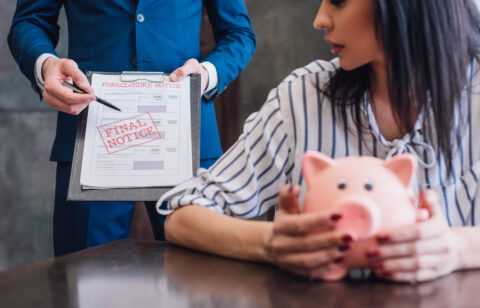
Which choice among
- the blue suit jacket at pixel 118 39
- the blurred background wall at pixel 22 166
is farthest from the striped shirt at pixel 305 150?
the blurred background wall at pixel 22 166

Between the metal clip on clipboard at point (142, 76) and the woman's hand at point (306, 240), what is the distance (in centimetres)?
78

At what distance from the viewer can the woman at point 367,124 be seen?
3.24 ft

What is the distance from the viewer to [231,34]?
1.80 meters

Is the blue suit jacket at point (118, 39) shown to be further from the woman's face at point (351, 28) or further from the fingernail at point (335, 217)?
the fingernail at point (335, 217)

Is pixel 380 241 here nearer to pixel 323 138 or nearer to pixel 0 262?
pixel 323 138

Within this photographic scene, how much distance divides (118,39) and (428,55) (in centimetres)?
90

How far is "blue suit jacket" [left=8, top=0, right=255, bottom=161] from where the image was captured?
5.12 feet

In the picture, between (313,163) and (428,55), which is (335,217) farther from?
(428,55)

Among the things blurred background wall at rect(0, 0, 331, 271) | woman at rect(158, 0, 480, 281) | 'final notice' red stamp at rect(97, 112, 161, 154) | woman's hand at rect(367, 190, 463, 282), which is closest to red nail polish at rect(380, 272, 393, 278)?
woman's hand at rect(367, 190, 463, 282)

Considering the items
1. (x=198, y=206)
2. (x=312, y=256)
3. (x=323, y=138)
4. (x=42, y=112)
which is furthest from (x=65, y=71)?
(x=42, y=112)

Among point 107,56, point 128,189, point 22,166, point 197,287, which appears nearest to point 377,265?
point 197,287

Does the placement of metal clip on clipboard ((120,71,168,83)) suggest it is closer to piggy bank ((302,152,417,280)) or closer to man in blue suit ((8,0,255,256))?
man in blue suit ((8,0,255,256))

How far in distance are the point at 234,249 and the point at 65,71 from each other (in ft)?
2.50

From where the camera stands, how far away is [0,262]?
301 cm
